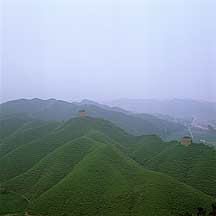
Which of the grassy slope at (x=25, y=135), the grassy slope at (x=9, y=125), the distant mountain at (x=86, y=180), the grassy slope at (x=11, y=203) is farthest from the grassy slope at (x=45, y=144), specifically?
the grassy slope at (x=9, y=125)

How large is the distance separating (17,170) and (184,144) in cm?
2216

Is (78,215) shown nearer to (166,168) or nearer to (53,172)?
(53,172)

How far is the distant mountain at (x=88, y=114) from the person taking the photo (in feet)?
289

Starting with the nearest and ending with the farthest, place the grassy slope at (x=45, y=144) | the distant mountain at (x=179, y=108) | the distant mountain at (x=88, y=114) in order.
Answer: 1. the grassy slope at (x=45, y=144)
2. the distant mountain at (x=88, y=114)
3. the distant mountain at (x=179, y=108)

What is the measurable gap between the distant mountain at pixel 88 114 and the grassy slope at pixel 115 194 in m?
41.8

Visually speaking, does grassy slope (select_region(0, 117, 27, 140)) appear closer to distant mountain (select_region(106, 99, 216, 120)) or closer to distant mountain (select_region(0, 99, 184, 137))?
distant mountain (select_region(0, 99, 184, 137))

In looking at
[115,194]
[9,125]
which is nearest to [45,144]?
[9,125]

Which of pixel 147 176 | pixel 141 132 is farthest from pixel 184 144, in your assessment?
pixel 141 132

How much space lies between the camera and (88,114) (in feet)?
294

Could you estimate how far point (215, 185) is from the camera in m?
41.1

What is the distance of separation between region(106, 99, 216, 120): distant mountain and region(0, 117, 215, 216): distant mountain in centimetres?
8345

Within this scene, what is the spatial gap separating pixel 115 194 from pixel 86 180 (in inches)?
155

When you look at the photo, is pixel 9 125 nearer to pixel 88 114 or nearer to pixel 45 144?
pixel 45 144

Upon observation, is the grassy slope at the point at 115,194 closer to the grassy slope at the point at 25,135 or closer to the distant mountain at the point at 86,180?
the distant mountain at the point at 86,180
